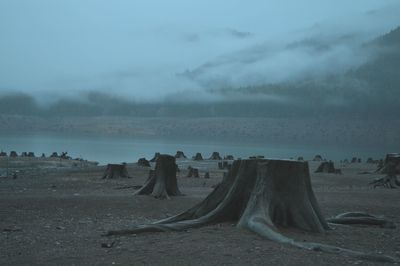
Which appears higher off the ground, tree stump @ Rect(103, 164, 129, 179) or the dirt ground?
tree stump @ Rect(103, 164, 129, 179)

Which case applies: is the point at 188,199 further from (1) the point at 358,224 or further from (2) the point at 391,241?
(2) the point at 391,241

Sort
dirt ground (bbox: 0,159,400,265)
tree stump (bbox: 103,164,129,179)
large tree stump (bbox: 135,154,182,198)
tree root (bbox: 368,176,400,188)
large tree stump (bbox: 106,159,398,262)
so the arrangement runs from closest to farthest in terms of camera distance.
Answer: dirt ground (bbox: 0,159,400,265) < large tree stump (bbox: 106,159,398,262) < large tree stump (bbox: 135,154,182,198) < tree root (bbox: 368,176,400,188) < tree stump (bbox: 103,164,129,179)

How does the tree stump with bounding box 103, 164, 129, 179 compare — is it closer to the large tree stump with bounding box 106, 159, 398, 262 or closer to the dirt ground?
the dirt ground

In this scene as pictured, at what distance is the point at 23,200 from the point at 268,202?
1148cm

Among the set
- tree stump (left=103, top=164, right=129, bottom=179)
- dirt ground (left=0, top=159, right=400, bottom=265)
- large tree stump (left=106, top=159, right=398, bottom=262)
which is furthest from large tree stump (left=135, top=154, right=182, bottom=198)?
tree stump (left=103, top=164, right=129, bottom=179)

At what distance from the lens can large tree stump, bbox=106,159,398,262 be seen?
11.4 metres

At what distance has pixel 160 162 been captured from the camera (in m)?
21.6

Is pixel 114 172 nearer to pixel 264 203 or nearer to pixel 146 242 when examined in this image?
pixel 264 203

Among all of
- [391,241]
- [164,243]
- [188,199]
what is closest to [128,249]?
[164,243]

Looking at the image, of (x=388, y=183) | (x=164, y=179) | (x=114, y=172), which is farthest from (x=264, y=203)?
(x=114, y=172)

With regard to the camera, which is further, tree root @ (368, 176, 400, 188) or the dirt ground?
tree root @ (368, 176, 400, 188)

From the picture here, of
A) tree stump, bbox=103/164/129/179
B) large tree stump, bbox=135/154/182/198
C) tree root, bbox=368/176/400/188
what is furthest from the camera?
tree stump, bbox=103/164/129/179

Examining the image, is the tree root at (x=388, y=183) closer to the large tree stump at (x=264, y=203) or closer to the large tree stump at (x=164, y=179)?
the large tree stump at (x=164, y=179)

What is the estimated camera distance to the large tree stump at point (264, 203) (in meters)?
11.4
